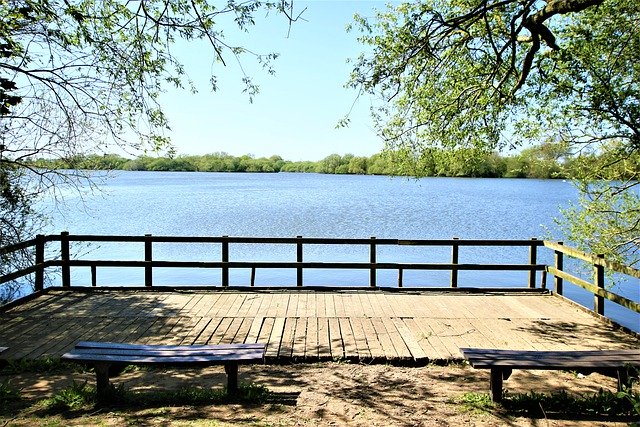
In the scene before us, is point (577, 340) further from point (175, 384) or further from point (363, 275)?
point (363, 275)

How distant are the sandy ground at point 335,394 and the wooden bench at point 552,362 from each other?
1.22 feet

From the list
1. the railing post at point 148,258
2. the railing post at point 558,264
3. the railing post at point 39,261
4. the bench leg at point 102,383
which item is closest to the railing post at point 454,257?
the railing post at point 558,264

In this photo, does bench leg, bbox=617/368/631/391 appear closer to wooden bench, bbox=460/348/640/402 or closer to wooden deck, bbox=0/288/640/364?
wooden bench, bbox=460/348/640/402

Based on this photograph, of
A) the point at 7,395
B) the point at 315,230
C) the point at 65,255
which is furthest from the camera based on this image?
the point at 315,230

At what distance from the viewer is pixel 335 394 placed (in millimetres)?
4957

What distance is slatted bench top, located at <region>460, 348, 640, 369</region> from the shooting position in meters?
4.59

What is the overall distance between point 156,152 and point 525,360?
20.5ft

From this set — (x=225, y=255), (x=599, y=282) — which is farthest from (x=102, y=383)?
(x=599, y=282)

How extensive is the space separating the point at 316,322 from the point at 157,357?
325 cm

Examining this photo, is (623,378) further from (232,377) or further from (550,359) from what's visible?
(232,377)

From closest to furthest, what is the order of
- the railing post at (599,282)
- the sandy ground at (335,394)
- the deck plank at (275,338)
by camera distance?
1. the sandy ground at (335,394)
2. the deck plank at (275,338)
3. the railing post at (599,282)

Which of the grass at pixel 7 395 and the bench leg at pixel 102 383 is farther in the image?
the grass at pixel 7 395

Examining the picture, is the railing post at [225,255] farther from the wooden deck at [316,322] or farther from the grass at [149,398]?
the grass at [149,398]

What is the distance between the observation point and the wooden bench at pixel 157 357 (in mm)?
4531
